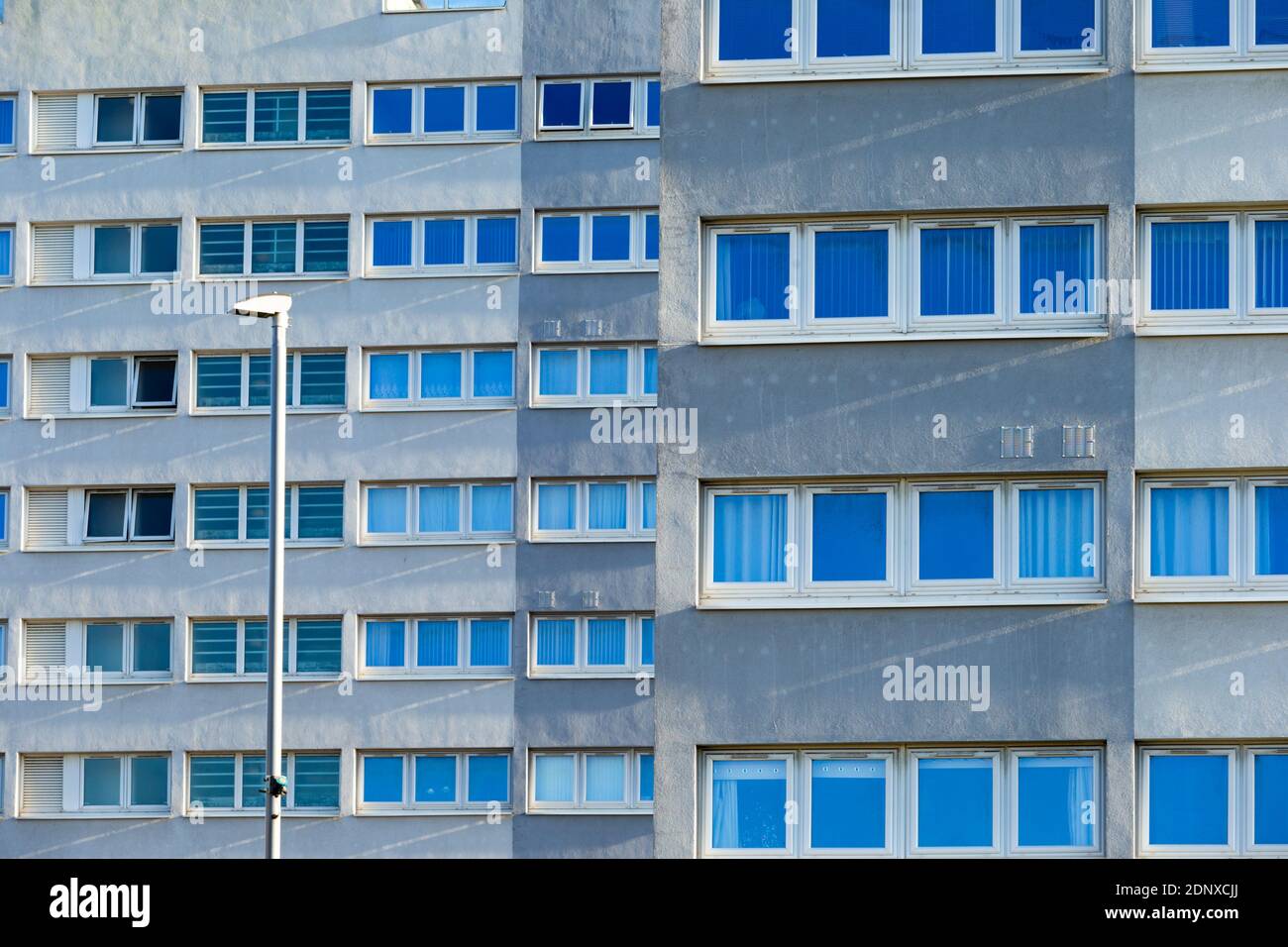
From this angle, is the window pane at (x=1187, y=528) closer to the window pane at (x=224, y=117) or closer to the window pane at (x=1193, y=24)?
the window pane at (x=1193, y=24)

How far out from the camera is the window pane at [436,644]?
55281 mm

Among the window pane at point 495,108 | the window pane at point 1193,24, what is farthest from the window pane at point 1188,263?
the window pane at point 495,108

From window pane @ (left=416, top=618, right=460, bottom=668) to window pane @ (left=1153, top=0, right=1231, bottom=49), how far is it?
121 ft

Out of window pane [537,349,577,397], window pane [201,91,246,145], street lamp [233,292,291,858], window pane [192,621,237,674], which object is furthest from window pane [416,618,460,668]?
street lamp [233,292,291,858]

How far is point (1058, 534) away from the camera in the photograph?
19.8 metres

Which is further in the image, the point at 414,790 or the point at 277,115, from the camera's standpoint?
the point at 277,115

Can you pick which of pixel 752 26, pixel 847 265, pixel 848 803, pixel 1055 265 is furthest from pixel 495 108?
pixel 848 803

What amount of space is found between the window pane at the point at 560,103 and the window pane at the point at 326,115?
4.70m

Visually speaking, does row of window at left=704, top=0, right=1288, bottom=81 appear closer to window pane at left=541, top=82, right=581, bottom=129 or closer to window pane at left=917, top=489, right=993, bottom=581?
window pane at left=917, top=489, right=993, bottom=581

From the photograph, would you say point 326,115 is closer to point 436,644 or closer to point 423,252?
point 423,252

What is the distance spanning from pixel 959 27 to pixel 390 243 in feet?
122
